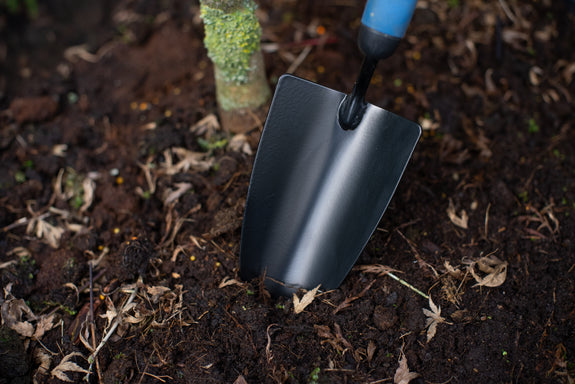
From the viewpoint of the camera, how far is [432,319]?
1.29 m

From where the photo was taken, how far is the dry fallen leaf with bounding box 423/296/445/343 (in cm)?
128

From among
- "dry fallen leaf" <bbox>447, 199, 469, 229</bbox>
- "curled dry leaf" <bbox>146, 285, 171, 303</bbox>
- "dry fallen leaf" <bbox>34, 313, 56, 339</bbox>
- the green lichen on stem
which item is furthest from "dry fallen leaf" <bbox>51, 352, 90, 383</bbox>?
"dry fallen leaf" <bbox>447, 199, 469, 229</bbox>

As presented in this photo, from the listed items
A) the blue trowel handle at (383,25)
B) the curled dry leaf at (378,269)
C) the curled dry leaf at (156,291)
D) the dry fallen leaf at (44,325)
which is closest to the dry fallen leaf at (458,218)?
the curled dry leaf at (378,269)

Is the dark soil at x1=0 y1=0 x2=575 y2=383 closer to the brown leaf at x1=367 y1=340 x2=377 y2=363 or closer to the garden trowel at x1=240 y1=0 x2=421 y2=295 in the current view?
the brown leaf at x1=367 y1=340 x2=377 y2=363

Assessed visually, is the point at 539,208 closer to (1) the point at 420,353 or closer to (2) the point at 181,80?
(1) the point at 420,353

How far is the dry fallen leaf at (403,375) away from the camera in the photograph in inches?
47.3

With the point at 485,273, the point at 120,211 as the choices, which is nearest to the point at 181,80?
the point at 120,211

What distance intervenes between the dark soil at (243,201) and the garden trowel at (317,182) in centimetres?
12

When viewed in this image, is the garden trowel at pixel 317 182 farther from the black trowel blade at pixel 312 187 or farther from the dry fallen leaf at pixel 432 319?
the dry fallen leaf at pixel 432 319

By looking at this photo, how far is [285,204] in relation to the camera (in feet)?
4.55

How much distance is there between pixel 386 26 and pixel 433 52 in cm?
104

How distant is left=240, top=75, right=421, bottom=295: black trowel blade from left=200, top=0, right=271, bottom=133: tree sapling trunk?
0.30m

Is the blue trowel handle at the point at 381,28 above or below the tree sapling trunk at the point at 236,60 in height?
above

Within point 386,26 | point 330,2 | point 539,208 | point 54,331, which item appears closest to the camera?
point 386,26
